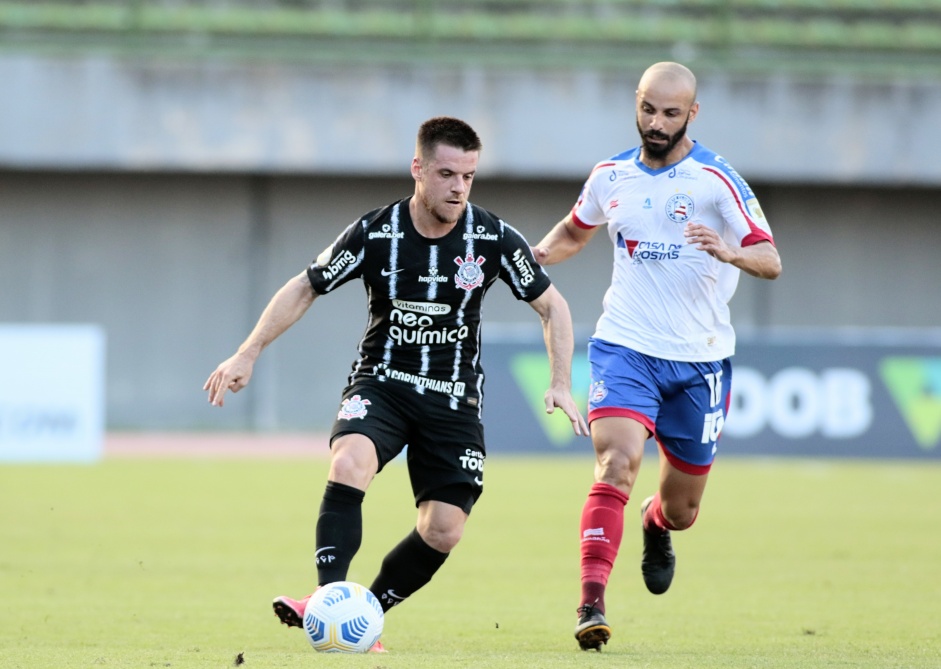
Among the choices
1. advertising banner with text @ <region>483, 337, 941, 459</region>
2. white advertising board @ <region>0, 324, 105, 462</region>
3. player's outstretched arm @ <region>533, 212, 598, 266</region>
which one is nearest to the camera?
player's outstretched arm @ <region>533, 212, 598, 266</region>

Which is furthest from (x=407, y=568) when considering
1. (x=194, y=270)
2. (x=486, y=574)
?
(x=194, y=270)

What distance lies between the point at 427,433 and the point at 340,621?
0.97 meters

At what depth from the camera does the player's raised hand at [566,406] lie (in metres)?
6.07

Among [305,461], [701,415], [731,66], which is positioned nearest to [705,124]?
[731,66]

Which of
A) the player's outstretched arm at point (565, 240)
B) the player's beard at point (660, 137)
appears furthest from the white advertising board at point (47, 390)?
the player's beard at point (660, 137)

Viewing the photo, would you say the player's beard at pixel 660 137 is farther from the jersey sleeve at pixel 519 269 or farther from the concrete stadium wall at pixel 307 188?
the concrete stadium wall at pixel 307 188

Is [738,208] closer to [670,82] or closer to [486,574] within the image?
[670,82]

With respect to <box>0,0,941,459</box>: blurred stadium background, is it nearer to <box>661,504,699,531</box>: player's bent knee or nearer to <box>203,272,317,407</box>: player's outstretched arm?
<box>661,504,699,531</box>: player's bent knee

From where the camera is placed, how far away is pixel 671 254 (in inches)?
280

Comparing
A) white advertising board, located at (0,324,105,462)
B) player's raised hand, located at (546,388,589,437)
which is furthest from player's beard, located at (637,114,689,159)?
white advertising board, located at (0,324,105,462)

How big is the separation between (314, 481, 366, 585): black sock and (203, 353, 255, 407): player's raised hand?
56 cm

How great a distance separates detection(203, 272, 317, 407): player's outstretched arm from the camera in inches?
239

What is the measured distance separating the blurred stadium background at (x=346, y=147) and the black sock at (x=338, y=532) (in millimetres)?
14806

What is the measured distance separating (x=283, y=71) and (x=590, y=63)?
431cm
